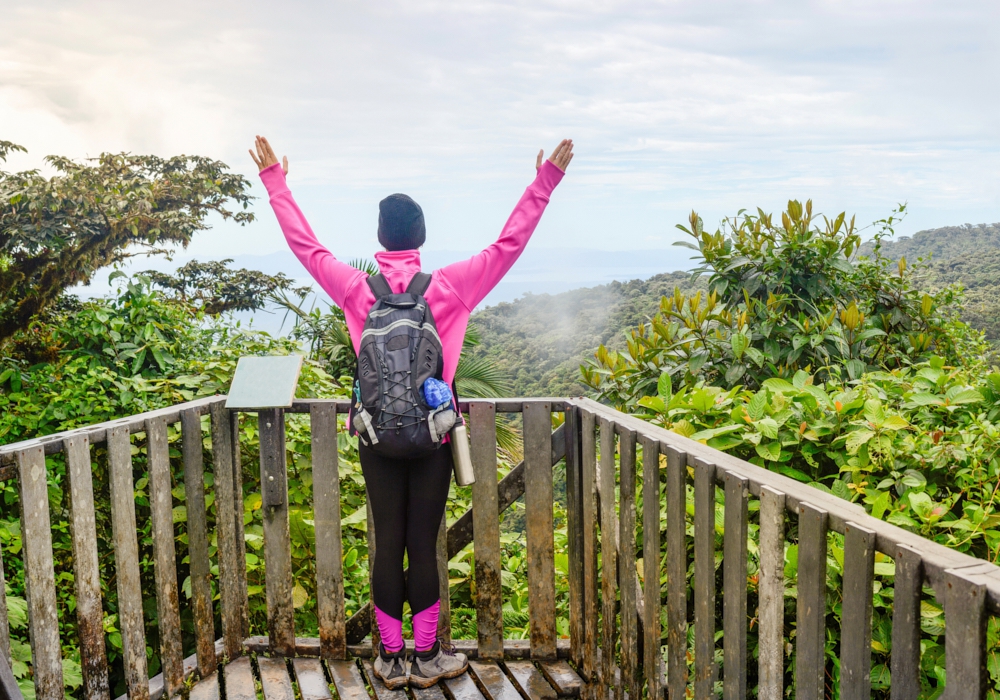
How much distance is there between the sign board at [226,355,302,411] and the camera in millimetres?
3029

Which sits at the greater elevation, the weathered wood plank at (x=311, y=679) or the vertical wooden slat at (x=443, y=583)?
the vertical wooden slat at (x=443, y=583)

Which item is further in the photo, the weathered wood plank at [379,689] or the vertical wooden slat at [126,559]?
the weathered wood plank at [379,689]

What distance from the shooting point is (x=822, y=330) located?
4.18 metres

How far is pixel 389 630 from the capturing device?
9.49ft

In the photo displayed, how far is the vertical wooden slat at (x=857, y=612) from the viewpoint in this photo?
55.4 inches

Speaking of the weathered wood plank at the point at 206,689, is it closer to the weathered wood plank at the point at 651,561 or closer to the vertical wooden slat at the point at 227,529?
the vertical wooden slat at the point at 227,529

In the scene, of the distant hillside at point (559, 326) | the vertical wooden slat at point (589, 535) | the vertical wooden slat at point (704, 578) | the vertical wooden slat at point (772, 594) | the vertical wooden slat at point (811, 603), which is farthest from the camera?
the distant hillside at point (559, 326)

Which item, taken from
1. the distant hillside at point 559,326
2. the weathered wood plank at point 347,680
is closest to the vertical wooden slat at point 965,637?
the weathered wood plank at point 347,680

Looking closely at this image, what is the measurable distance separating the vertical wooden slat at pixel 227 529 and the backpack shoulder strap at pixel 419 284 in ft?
3.49

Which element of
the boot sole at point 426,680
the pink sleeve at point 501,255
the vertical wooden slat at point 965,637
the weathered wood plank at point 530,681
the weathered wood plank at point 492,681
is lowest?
the weathered wood plank at point 530,681

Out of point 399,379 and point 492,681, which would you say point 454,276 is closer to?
point 399,379

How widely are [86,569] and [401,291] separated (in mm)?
1395

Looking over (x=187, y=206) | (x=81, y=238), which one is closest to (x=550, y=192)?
(x=81, y=238)

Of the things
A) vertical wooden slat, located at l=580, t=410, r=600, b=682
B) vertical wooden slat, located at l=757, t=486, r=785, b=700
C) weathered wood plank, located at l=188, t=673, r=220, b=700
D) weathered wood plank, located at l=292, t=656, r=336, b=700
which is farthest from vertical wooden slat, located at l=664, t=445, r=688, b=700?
weathered wood plank, located at l=188, t=673, r=220, b=700
